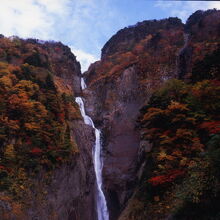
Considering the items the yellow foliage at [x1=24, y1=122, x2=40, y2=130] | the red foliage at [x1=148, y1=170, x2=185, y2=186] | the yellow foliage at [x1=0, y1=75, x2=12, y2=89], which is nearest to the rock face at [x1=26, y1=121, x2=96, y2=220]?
the yellow foliage at [x1=24, y1=122, x2=40, y2=130]

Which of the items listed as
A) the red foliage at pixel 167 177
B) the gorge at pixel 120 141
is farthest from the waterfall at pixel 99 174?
the red foliage at pixel 167 177

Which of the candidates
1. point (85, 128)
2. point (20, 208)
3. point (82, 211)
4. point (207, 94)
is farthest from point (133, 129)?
point (20, 208)

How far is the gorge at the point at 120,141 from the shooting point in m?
14.5

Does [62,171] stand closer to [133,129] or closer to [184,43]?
[133,129]

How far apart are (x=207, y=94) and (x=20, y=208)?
44.0 ft

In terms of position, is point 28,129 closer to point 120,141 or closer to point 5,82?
point 5,82

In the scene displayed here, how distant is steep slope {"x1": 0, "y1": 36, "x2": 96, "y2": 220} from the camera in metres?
17.9

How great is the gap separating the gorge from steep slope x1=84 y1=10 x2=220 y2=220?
0.14 meters

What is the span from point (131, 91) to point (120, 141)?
30.5ft

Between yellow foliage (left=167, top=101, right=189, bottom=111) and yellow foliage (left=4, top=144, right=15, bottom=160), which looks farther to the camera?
yellow foliage (left=4, top=144, right=15, bottom=160)

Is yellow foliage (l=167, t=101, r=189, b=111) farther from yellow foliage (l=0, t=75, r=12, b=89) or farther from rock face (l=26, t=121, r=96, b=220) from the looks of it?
yellow foliage (l=0, t=75, r=12, b=89)

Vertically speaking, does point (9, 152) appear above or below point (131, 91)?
below

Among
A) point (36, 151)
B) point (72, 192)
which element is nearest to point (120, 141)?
point (72, 192)

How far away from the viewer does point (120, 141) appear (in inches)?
1219
